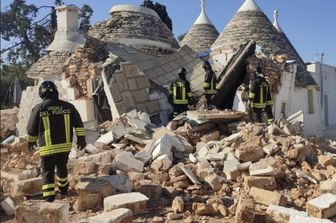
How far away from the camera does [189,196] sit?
512 centimetres

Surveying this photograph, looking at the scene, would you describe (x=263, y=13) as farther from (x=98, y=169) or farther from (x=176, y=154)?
(x=98, y=169)

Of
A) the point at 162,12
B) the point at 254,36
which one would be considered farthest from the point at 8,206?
the point at 162,12

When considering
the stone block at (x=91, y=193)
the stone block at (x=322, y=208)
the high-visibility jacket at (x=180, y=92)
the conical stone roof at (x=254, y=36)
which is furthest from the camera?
the conical stone roof at (x=254, y=36)

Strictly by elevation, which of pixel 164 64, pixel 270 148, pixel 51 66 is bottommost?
pixel 270 148

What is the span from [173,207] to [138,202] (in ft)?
1.37

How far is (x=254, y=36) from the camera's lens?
15.8 meters

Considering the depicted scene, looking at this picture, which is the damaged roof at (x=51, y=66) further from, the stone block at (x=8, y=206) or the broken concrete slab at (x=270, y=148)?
the broken concrete slab at (x=270, y=148)

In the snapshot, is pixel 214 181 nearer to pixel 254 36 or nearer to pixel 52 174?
pixel 52 174

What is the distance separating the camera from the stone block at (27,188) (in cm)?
525

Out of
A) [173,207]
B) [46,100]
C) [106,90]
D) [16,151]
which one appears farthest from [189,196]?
[106,90]

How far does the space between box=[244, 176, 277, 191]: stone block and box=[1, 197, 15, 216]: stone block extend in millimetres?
2999

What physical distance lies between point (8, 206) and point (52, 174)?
0.74 meters

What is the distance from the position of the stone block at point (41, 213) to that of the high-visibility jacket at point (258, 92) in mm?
5580

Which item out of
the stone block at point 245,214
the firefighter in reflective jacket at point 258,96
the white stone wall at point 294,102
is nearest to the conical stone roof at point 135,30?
the white stone wall at point 294,102
